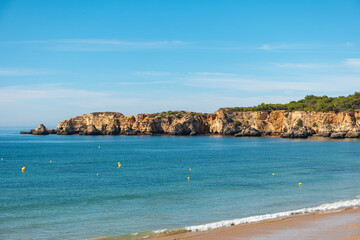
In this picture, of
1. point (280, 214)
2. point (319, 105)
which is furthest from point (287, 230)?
point (319, 105)

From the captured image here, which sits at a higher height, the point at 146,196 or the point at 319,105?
the point at 319,105

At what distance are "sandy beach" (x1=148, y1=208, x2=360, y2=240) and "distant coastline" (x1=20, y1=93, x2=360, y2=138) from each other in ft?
281

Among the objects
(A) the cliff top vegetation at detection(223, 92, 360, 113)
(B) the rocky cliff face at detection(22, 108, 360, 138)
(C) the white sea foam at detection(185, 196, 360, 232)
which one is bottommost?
(C) the white sea foam at detection(185, 196, 360, 232)

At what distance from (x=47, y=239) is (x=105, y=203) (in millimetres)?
7227

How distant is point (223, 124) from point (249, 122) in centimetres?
883

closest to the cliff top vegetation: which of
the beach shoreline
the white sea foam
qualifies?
the white sea foam

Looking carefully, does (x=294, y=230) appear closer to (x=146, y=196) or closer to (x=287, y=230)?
(x=287, y=230)

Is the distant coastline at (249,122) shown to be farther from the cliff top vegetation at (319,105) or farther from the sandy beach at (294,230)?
the sandy beach at (294,230)

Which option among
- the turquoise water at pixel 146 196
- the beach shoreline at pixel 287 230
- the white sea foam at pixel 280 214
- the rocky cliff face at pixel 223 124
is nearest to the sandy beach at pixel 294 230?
the beach shoreline at pixel 287 230

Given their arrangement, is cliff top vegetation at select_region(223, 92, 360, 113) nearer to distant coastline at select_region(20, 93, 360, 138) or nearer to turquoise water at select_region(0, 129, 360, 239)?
distant coastline at select_region(20, 93, 360, 138)

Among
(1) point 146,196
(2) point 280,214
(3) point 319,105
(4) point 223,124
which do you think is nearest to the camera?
(2) point 280,214

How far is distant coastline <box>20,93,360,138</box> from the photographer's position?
100375 millimetres

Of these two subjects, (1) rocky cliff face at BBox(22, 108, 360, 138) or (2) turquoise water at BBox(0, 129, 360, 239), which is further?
(1) rocky cliff face at BBox(22, 108, 360, 138)

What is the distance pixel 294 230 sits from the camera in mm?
16484
